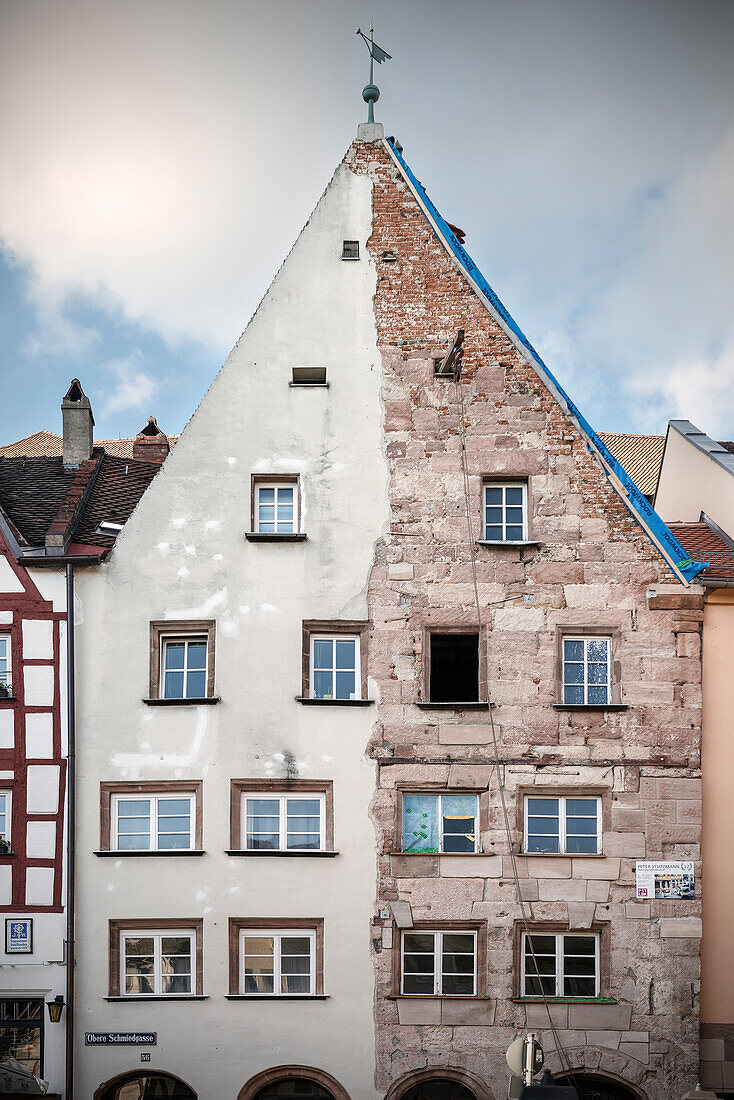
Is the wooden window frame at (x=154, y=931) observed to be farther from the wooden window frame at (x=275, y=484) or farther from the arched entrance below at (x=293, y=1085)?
the wooden window frame at (x=275, y=484)

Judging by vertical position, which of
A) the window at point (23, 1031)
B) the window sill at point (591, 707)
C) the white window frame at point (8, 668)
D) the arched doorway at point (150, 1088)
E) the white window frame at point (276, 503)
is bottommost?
the arched doorway at point (150, 1088)

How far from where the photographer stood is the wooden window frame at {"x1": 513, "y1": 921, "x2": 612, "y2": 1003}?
50.2 ft

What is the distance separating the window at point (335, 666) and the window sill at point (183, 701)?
4.38 ft

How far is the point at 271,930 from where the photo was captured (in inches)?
609

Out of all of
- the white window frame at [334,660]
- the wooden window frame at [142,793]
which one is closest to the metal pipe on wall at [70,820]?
the wooden window frame at [142,793]

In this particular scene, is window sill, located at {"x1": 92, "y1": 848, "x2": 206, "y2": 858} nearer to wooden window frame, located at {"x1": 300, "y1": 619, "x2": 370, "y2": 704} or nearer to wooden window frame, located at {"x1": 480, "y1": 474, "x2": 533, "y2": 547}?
wooden window frame, located at {"x1": 300, "y1": 619, "x2": 370, "y2": 704}

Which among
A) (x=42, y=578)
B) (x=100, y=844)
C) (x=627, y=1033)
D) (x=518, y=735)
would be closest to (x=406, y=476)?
(x=518, y=735)

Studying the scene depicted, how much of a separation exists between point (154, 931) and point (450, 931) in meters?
3.86

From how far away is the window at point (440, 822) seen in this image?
15.6 meters

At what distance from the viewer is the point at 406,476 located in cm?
1642

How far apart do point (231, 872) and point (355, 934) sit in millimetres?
1801

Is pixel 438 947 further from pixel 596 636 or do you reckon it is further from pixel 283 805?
pixel 596 636

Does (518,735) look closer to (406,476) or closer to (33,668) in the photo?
(406,476)

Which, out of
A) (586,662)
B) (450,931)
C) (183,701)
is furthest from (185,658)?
(586,662)
